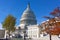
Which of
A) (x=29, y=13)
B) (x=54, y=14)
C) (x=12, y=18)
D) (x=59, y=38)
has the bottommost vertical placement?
(x=59, y=38)

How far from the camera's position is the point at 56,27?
Answer: 2859 cm

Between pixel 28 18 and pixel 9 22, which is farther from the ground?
pixel 28 18

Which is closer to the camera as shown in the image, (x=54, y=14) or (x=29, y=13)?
(x=54, y=14)

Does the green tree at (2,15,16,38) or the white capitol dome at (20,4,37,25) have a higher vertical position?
the white capitol dome at (20,4,37,25)

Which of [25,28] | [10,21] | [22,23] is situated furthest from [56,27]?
[22,23]

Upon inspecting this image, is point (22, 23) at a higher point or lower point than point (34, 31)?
higher

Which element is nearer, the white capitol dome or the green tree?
the green tree

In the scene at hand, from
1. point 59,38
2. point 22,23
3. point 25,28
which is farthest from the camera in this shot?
point 22,23

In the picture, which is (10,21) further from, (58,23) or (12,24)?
(58,23)

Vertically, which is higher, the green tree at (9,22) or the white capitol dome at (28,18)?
the white capitol dome at (28,18)

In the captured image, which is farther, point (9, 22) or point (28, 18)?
point (28, 18)

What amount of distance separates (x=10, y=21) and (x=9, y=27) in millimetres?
1879

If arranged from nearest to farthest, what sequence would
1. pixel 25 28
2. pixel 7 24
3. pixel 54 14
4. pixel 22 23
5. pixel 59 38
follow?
1. pixel 54 14
2. pixel 59 38
3. pixel 7 24
4. pixel 25 28
5. pixel 22 23

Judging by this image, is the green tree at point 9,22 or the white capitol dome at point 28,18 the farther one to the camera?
the white capitol dome at point 28,18
